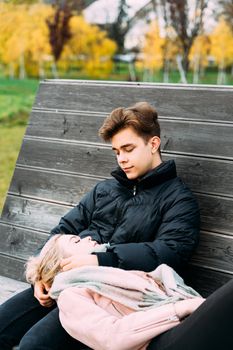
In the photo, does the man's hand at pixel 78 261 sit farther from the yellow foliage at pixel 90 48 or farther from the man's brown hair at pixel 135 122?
the yellow foliage at pixel 90 48

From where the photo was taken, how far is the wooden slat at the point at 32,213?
A: 136 inches

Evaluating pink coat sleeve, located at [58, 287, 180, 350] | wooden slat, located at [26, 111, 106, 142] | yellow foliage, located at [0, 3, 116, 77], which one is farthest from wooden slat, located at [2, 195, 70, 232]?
yellow foliage, located at [0, 3, 116, 77]

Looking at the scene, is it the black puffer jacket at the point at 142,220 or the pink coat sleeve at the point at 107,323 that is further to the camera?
the black puffer jacket at the point at 142,220

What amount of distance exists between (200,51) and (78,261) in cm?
839

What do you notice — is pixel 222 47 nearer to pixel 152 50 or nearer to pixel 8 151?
pixel 152 50

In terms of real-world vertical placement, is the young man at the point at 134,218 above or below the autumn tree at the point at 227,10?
above

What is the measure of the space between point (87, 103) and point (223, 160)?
2.93 feet

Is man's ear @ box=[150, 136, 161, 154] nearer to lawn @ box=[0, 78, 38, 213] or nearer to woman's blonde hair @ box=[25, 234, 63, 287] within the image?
woman's blonde hair @ box=[25, 234, 63, 287]

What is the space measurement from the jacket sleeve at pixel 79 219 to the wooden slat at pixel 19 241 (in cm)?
55

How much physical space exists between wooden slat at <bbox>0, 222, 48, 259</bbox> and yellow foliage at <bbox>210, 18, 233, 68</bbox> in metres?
6.85

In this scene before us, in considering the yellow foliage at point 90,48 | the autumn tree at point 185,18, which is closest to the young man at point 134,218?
the autumn tree at point 185,18

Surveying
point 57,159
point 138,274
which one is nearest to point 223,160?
point 138,274

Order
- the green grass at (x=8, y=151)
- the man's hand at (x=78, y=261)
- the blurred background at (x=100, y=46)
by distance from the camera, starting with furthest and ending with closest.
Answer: the blurred background at (x=100, y=46) → the green grass at (x=8, y=151) → the man's hand at (x=78, y=261)

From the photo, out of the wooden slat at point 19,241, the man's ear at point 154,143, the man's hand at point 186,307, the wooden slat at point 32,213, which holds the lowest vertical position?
the wooden slat at point 19,241
